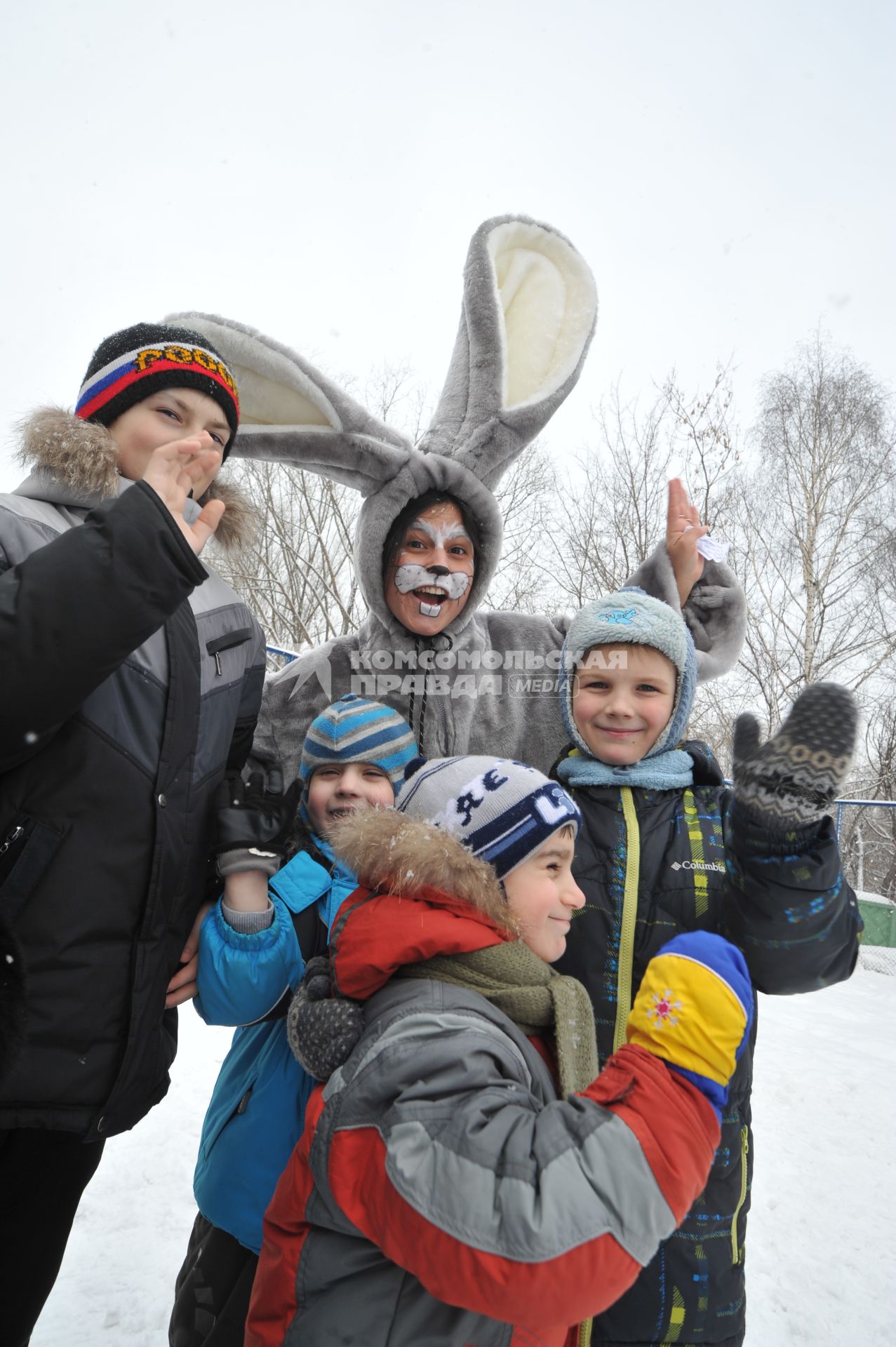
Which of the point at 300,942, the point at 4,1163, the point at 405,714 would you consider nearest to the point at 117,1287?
the point at 4,1163

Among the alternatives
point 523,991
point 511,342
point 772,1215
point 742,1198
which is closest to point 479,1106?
point 523,991

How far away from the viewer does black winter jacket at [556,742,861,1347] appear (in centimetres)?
125

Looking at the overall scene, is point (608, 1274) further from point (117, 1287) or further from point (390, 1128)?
point (117, 1287)

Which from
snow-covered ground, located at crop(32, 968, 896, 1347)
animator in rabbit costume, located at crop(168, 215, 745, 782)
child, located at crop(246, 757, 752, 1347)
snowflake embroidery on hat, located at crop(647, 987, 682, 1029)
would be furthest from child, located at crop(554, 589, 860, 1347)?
snow-covered ground, located at crop(32, 968, 896, 1347)

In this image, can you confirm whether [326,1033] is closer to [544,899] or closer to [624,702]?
[544,899]

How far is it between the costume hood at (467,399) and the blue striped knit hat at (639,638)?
0.66 meters

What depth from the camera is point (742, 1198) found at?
1402 millimetres

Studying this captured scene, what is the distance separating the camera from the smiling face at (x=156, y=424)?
5.04 feet

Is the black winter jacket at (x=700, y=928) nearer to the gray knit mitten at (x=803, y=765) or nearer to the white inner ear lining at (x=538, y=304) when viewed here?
the gray knit mitten at (x=803, y=765)

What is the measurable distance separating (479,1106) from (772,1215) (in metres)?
3.10

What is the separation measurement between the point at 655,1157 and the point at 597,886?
71cm

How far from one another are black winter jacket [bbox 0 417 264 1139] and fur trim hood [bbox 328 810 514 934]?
0.39 meters

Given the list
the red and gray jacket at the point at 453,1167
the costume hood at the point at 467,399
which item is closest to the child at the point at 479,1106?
the red and gray jacket at the point at 453,1167

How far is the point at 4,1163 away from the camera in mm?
1327
